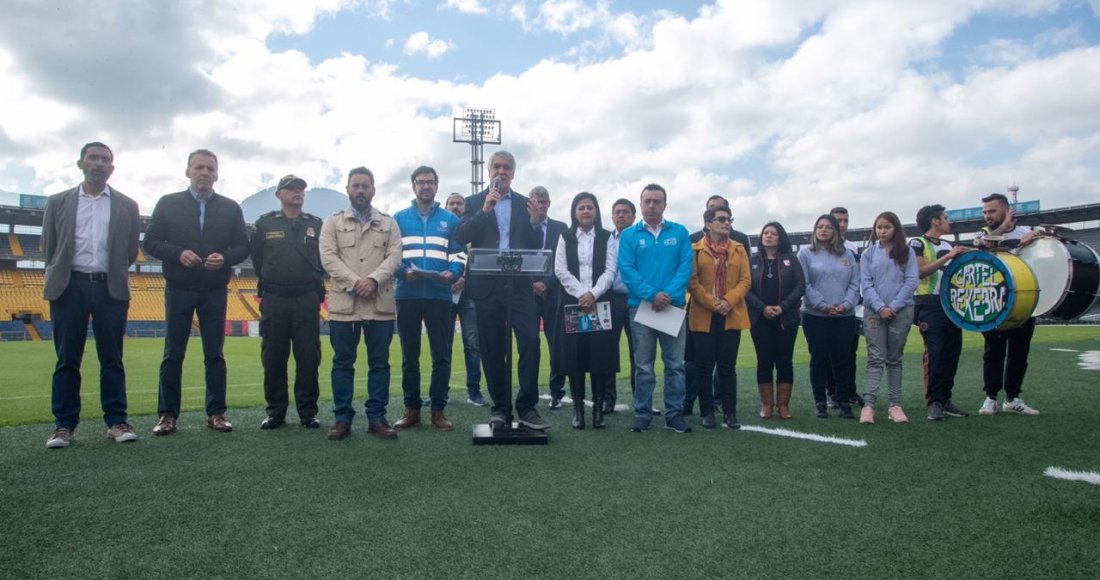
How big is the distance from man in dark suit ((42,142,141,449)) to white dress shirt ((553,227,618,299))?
314 cm

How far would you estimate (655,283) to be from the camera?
5539mm

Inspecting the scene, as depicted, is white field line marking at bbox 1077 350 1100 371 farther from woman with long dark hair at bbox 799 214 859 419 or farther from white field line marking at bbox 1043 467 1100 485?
white field line marking at bbox 1043 467 1100 485

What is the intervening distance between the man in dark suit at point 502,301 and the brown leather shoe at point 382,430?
2.63ft

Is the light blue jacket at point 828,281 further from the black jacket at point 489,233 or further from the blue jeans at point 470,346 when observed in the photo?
the blue jeans at point 470,346

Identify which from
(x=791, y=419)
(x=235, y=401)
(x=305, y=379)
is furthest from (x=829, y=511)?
(x=235, y=401)

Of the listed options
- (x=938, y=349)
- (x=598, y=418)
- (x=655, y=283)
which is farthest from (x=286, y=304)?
(x=938, y=349)

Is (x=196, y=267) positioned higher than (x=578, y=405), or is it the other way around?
(x=196, y=267)

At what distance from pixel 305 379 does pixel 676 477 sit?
329cm

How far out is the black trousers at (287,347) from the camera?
546 centimetres

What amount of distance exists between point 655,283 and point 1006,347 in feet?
10.7

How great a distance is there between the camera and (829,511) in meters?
3.05

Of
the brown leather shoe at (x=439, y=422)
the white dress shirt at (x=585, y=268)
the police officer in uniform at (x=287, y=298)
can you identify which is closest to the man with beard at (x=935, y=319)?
the white dress shirt at (x=585, y=268)

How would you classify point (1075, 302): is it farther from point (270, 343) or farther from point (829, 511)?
point (270, 343)

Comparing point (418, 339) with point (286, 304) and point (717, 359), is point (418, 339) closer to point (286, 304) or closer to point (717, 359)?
point (286, 304)
